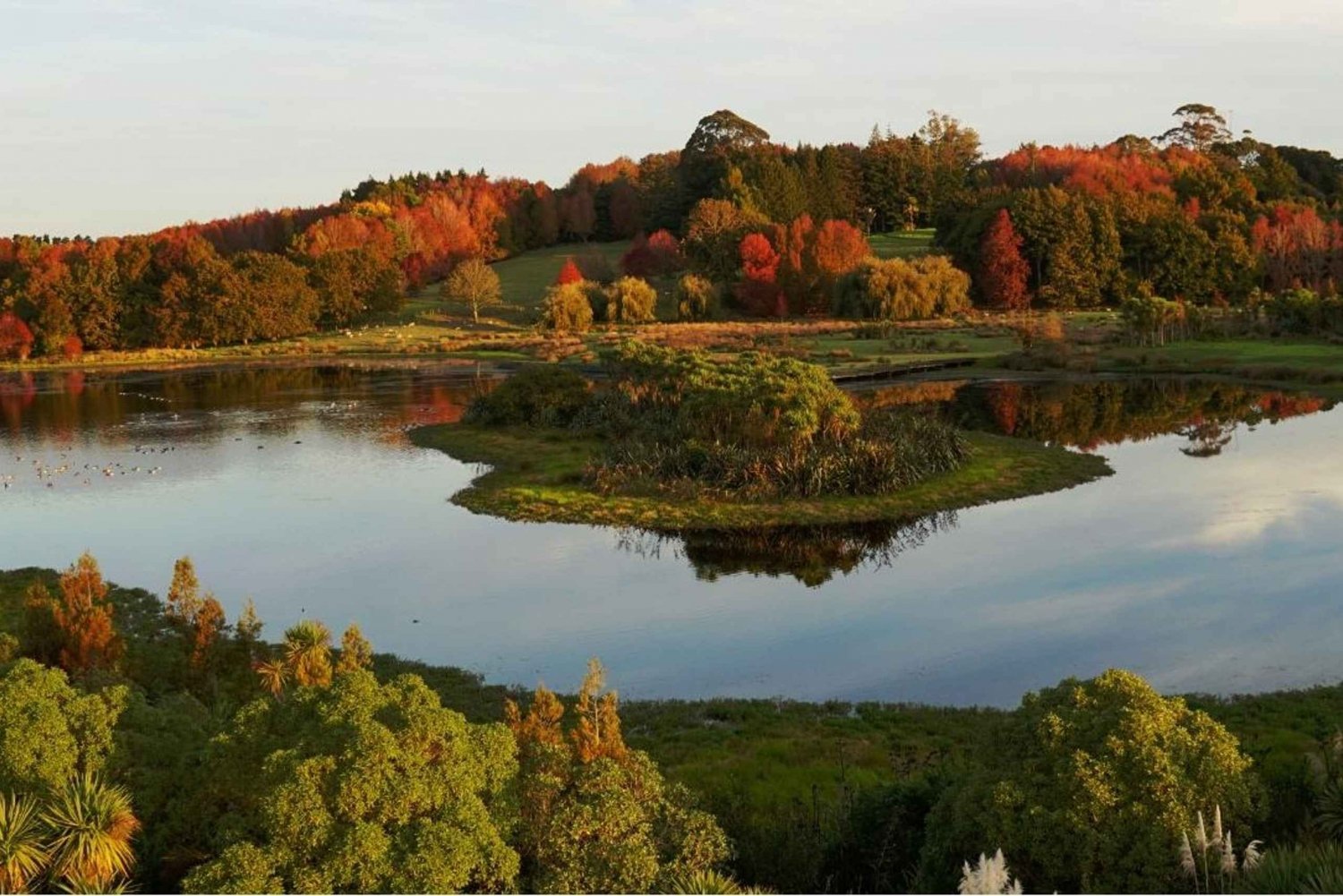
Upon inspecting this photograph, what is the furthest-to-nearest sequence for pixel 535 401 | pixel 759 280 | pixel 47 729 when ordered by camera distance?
pixel 759 280
pixel 535 401
pixel 47 729

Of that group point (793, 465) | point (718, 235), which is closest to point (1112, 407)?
point (793, 465)

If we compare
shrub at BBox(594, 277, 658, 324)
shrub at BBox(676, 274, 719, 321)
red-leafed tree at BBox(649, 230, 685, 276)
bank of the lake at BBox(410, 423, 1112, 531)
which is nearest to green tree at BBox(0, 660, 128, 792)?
bank of the lake at BBox(410, 423, 1112, 531)

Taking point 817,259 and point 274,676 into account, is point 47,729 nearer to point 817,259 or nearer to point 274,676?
point 274,676

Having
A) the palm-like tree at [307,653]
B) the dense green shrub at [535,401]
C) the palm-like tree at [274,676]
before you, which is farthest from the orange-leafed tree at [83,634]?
the dense green shrub at [535,401]

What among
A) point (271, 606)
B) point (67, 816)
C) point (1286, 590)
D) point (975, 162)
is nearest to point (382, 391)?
point (271, 606)

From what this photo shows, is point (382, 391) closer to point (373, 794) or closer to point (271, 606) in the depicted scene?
point (271, 606)

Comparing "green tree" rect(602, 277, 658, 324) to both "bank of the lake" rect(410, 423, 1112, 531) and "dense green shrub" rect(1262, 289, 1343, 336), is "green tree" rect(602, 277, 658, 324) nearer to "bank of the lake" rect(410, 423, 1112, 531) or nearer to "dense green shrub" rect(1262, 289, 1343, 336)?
"dense green shrub" rect(1262, 289, 1343, 336)
